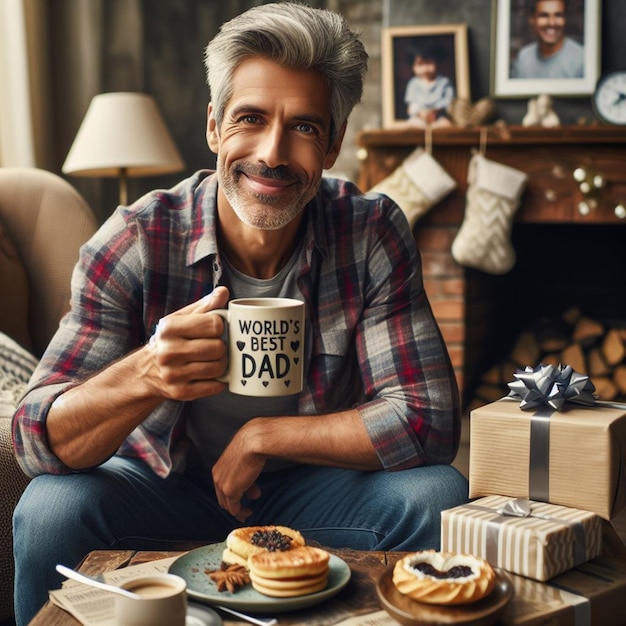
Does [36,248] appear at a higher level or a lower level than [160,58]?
lower

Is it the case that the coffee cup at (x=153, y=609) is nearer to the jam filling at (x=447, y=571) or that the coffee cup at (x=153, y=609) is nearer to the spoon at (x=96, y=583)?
the spoon at (x=96, y=583)

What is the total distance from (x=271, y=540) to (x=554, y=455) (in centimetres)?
34

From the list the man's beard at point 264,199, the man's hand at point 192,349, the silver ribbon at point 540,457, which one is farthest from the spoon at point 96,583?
the man's beard at point 264,199

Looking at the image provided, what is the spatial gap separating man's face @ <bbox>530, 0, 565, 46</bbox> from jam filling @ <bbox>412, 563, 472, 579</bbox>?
2667 mm

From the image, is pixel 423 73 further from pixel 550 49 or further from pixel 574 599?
pixel 574 599

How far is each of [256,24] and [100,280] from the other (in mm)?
451

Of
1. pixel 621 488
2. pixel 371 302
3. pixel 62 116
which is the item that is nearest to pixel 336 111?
pixel 371 302

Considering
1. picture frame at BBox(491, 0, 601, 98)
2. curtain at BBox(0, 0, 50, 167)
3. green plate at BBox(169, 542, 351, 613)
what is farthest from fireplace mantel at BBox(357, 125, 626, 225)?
green plate at BBox(169, 542, 351, 613)

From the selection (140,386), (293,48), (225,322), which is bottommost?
(140,386)

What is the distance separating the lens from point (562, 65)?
3189 mm

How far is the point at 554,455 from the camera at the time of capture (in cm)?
105

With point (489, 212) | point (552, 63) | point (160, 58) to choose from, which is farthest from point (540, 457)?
point (160, 58)

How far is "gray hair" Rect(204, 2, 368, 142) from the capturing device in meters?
1.33

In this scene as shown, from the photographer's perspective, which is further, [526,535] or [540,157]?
[540,157]
